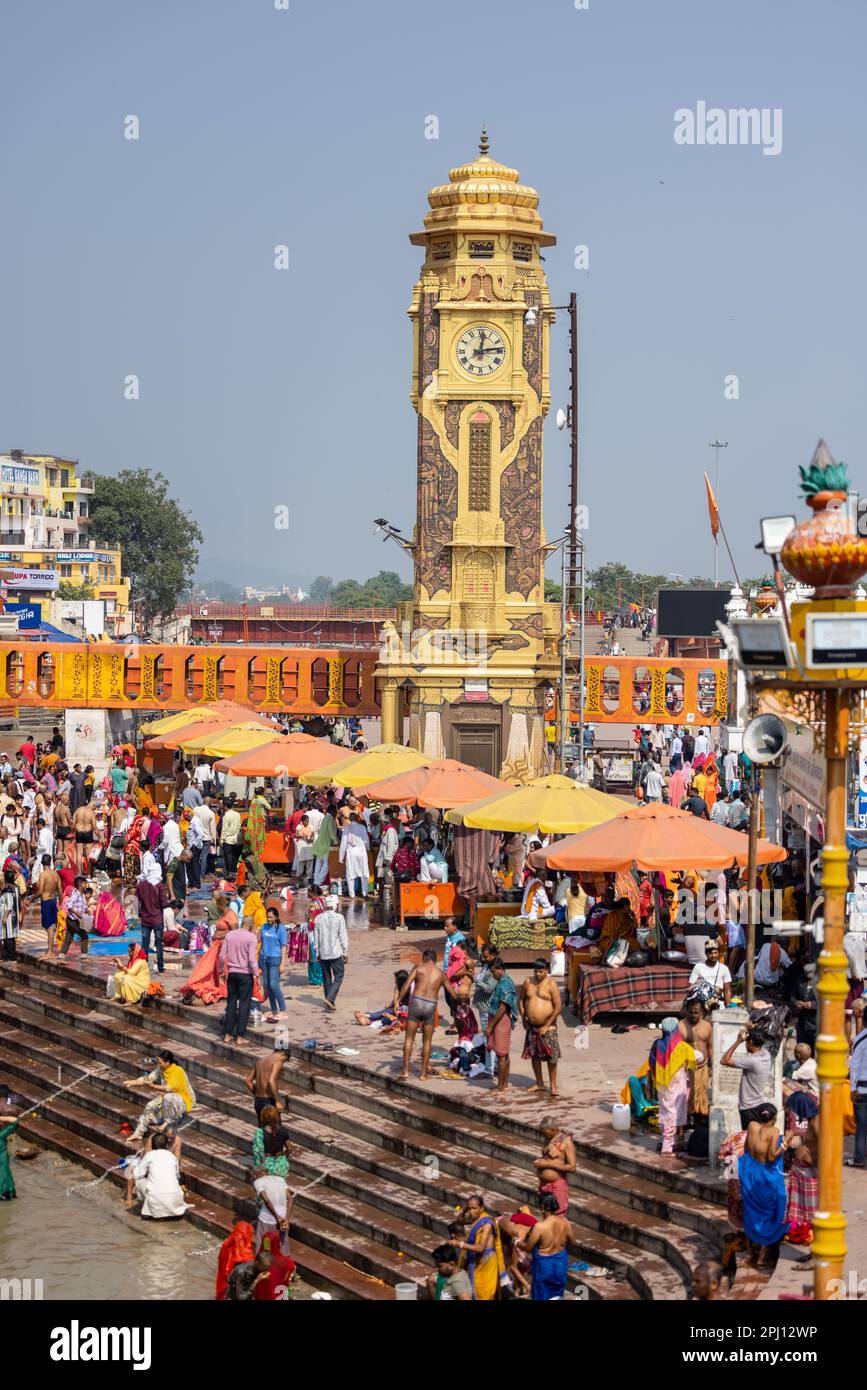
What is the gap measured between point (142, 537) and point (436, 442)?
9224cm

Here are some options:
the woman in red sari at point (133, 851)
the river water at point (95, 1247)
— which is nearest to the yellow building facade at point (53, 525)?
the woman in red sari at point (133, 851)

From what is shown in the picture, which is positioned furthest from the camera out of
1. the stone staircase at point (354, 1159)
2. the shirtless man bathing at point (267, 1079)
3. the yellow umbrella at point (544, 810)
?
the yellow umbrella at point (544, 810)

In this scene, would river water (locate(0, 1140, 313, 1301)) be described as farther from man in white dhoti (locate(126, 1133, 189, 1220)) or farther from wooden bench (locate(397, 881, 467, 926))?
wooden bench (locate(397, 881, 467, 926))

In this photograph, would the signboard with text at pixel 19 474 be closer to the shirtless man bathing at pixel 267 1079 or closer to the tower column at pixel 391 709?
the tower column at pixel 391 709

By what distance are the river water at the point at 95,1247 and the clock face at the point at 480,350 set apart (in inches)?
840

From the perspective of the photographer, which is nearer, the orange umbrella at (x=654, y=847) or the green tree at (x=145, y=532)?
the orange umbrella at (x=654, y=847)

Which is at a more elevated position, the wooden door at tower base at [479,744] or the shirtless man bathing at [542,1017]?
the wooden door at tower base at [479,744]

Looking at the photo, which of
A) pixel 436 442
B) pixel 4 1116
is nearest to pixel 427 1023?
pixel 4 1116

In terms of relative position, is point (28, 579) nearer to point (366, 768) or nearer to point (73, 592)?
point (73, 592)

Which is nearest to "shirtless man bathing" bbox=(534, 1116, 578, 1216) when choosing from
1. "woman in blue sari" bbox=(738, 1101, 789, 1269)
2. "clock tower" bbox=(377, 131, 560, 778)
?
"woman in blue sari" bbox=(738, 1101, 789, 1269)

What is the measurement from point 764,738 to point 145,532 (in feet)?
384

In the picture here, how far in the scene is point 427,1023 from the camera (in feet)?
57.1

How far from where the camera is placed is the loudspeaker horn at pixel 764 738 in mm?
11711
